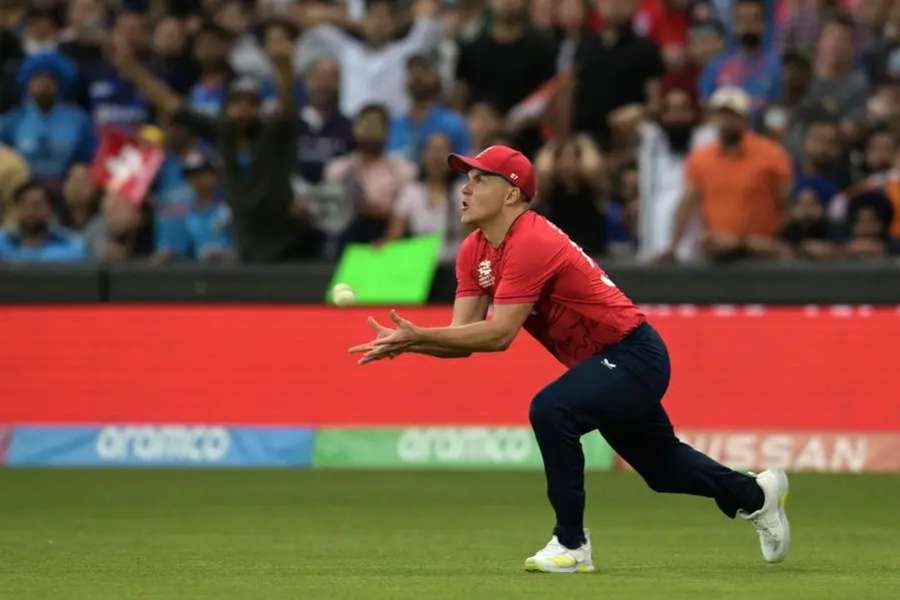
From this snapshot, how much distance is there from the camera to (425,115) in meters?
18.0

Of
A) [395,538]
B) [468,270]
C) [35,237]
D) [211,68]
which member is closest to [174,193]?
[35,237]

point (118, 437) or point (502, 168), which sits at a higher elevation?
point (502, 168)

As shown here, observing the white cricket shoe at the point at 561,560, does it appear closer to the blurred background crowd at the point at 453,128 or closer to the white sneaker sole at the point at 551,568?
the white sneaker sole at the point at 551,568

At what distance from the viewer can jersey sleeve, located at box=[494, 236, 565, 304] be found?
29.5 feet

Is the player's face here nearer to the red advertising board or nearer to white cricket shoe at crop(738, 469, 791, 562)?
white cricket shoe at crop(738, 469, 791, 562)

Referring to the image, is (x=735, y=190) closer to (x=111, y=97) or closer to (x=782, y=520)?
(x=111, y=97)

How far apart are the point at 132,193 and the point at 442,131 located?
10.4 ft

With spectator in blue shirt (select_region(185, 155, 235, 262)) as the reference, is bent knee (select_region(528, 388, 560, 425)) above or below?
above

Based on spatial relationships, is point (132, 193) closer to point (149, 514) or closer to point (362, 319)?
point (362, 319)

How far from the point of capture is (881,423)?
15375mm

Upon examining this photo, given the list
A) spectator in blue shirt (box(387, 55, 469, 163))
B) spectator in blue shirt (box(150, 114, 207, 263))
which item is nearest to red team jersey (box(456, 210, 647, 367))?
spectator in blue shirt (box(387, 55, 469, 163))

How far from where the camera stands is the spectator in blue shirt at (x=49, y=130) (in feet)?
63.2

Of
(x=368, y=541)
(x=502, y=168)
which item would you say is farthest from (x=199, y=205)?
(x=502, y=168)

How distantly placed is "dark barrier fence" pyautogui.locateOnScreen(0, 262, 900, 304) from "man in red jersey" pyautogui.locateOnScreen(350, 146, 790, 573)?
20.9 ft
